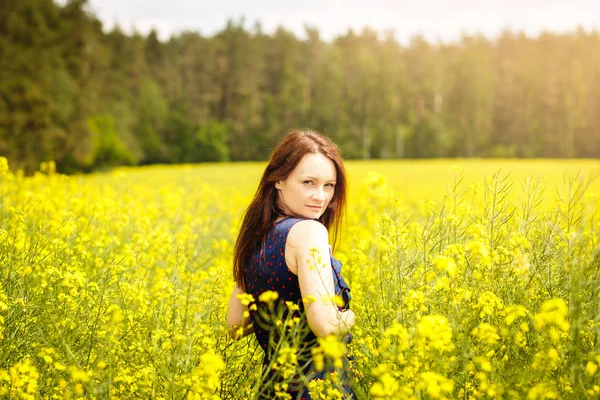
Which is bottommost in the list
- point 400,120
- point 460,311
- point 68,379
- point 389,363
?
point 68,379

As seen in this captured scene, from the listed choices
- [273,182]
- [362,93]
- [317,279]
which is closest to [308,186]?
[273,182]

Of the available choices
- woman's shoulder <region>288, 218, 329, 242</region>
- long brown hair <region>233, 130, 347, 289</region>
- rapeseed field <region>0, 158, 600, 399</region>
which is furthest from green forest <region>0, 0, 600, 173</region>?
woman's shoulder <region>288, 218, 329, 242</region>

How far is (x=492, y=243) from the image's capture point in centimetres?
276

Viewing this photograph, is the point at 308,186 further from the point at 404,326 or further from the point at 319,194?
the point at 404,326

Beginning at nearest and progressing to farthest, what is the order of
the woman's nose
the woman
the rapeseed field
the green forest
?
the rapeseed field → the woman → the woman's nose → the green forest

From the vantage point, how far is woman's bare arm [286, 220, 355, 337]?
2055 millimetres

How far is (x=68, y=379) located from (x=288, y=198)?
4.27ft

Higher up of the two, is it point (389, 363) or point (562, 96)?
point (562, 96)

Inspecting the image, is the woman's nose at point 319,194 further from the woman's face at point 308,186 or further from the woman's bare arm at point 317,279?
the woman's bare arm at point 317,279

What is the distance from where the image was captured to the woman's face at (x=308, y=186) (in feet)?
7.93

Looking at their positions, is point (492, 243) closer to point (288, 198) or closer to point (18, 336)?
point (288, 198)

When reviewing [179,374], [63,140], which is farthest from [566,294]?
[63,140]

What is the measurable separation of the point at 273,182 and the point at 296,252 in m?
0.49

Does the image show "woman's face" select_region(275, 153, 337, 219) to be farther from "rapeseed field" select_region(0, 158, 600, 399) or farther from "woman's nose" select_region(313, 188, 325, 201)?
"rapeseed field" select_region(0, 158, 600, 399)
